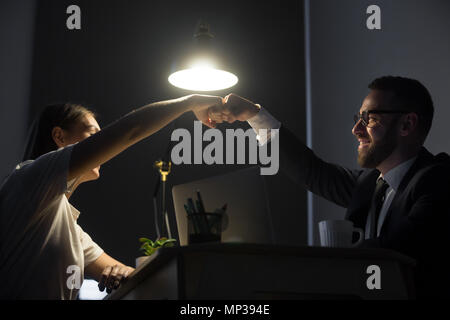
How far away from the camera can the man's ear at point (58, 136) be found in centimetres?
198

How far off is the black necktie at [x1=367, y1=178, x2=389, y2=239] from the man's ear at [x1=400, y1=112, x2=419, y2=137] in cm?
23

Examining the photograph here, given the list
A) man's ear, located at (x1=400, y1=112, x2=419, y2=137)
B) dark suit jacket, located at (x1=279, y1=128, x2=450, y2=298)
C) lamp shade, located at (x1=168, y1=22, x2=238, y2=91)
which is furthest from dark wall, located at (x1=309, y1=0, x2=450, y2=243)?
lamp shade, located at (x1=168, y1=22, x2=238, y2=91)

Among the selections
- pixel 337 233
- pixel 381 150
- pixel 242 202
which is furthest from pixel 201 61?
pixel 337 233

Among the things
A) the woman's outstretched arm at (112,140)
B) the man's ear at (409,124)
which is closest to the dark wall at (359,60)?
the man's ear at (409,124)

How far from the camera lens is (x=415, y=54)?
9.24ft

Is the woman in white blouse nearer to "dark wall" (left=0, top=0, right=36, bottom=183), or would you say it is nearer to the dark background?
the dark background

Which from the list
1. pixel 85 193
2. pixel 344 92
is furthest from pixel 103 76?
pixel 344 92

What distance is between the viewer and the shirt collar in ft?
6.99

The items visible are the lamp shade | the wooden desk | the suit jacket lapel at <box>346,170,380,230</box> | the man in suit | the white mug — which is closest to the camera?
the wooden desk

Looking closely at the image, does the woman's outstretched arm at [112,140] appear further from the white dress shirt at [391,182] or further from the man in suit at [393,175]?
the white dress shirt at [391,182]

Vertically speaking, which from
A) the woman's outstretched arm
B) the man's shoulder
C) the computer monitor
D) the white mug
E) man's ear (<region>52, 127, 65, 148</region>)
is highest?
man's ear (<region>52, 127, 65, 148</region>)

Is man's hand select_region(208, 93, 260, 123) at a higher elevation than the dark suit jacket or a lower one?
higher
